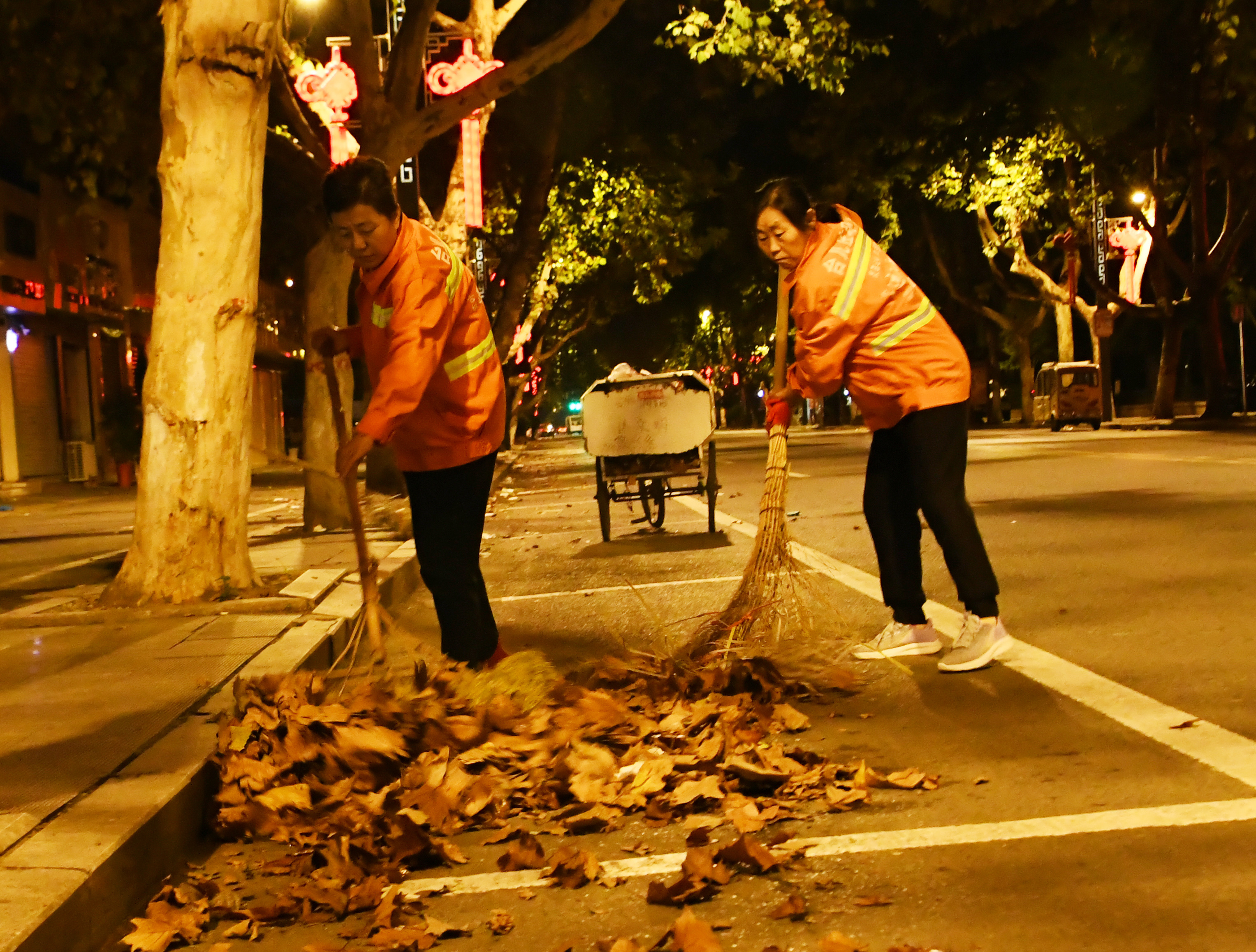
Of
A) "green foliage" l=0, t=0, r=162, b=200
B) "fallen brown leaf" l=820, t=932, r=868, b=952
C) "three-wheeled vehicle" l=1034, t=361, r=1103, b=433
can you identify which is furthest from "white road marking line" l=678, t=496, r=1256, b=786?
"three-wheeled vehicle" l=1034, t=361, r=1103, b=433

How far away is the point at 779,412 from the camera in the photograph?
221 inches

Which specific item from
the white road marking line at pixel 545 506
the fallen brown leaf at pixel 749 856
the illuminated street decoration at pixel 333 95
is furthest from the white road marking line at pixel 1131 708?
the white road marking line at pixel 545 506

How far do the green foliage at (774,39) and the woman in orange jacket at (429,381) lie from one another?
32.1 ft

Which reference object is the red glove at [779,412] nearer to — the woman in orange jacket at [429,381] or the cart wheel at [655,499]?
the woman in orange jacket at [429,381]

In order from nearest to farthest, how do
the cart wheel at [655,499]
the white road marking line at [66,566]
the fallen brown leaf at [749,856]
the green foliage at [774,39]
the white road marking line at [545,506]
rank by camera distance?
the fallen brown leaf at [749,856] → the white road marking line at [66,566] → the cart wheel at [655,499] → the green foliage at [774,39] → the white road marking line at [545,506]

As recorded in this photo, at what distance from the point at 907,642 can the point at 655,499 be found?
23.7ft

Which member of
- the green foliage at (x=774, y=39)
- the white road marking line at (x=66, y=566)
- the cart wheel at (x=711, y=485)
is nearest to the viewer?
the white road marking line at (x=66, y=566)

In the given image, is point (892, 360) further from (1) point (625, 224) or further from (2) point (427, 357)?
(1) point (625, 224)

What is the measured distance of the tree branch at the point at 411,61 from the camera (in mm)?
11562

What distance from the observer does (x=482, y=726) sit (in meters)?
4.45

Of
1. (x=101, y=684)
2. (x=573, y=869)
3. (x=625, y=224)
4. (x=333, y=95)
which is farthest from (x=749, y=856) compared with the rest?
(x=625, y=224)

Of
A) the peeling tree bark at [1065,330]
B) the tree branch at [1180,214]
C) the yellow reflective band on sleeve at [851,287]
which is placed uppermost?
the tree branch at [1180,214]

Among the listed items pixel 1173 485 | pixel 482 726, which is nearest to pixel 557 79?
pixel 1173 485

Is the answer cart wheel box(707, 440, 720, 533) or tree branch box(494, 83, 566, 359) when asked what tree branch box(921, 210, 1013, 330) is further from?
cart wheel box(707, 440, 720, 533)
